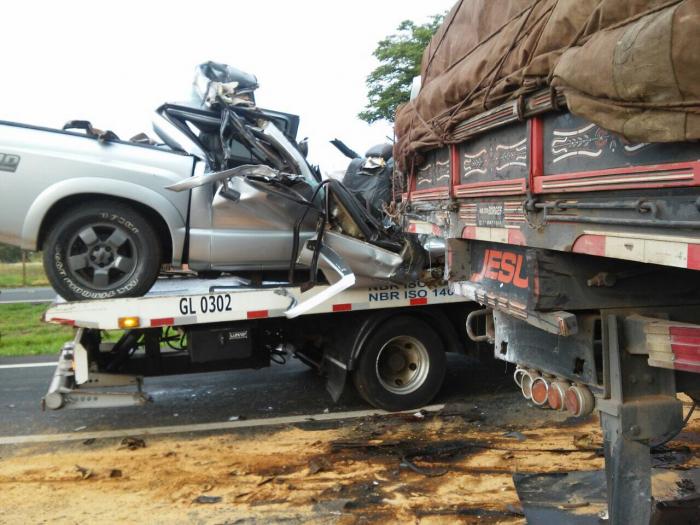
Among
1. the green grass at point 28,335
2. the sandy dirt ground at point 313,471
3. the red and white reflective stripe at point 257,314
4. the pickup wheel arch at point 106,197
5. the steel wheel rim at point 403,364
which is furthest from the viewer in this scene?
the green grass at point 28,335

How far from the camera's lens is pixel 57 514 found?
4359mm

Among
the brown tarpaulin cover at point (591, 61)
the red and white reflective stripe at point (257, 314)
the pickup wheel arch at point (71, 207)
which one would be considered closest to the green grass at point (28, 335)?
the pickup wheel arch at point (71, 207)

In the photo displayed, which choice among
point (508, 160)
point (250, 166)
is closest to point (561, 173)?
point (508, 160)

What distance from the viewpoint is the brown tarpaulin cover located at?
2020mm

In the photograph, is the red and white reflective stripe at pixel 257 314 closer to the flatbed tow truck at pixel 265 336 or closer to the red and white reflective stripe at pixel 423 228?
the flatbed tow truck at pixel 265 336

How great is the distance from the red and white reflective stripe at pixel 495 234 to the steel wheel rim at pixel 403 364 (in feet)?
8.84

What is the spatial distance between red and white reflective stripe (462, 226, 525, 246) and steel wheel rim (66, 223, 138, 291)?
3019 mm

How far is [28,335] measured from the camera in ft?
36.7

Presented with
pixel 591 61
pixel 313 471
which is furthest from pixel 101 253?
pixel 591 61

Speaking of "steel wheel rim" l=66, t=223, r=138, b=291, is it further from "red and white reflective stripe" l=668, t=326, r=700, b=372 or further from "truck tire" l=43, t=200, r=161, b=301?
"red and white reflective stripe" l=668, t=326, r=700, b=372

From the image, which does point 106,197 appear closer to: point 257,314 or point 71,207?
point 71,207

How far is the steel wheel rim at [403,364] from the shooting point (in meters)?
6.58

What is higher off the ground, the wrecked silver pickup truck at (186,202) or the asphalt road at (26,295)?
the wrecked silver pickup truck at (186,202)

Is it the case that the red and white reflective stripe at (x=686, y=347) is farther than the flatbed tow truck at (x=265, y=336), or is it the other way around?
the flatbed tow truck at (x=265, y=336)
